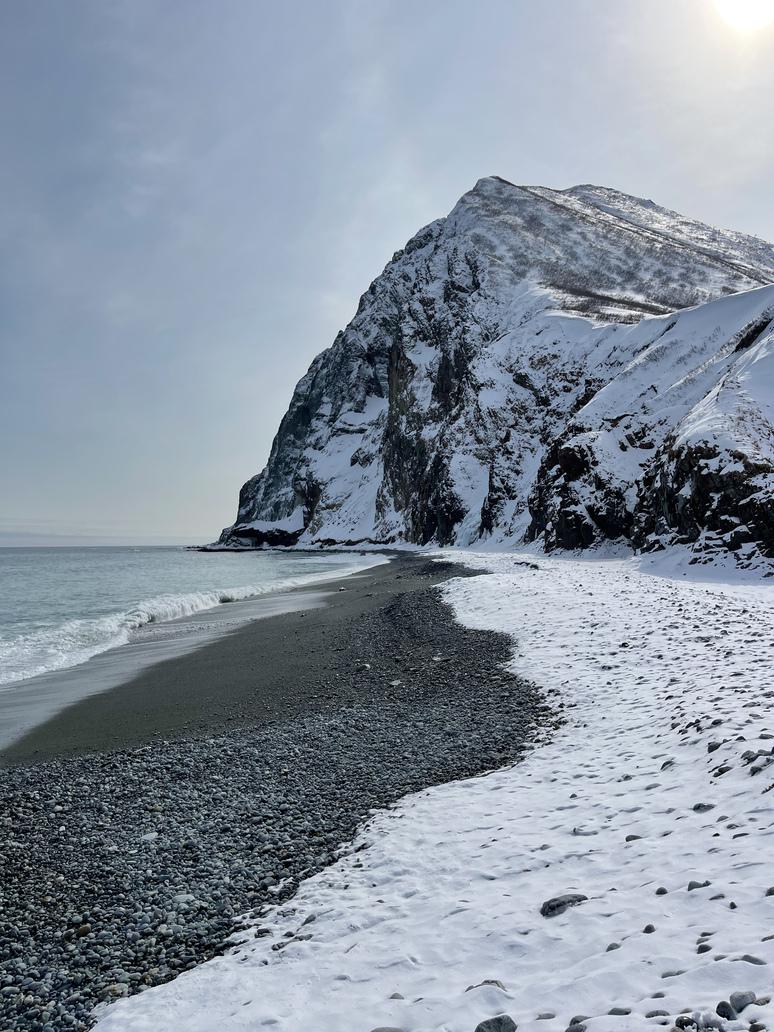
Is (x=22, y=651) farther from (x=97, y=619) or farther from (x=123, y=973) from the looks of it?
(x=123, y=973)

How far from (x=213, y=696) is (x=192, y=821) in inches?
241

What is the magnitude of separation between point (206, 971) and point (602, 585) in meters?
19.7

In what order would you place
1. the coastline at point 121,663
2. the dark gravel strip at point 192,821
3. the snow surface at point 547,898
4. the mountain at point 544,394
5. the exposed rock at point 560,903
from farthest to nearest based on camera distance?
the mountain at point 544,394 < the coastline at point 121,663 < the dark gravel strip at point 192,821 < the exposed rock at point 560,903 < the snow surface at point 547,898

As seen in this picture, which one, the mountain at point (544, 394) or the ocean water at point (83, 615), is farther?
the mountain at point (544, 394)

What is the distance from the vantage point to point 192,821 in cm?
Result: 712

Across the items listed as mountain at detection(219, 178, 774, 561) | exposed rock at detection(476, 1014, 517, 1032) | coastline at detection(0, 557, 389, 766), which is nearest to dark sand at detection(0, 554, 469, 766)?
coastline at detection(0, 557, 389, 766)

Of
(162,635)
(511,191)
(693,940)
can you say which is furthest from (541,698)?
(511,191)

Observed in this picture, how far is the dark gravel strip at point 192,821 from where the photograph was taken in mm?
4965

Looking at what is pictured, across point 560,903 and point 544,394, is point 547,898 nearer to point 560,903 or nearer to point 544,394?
point 560,903

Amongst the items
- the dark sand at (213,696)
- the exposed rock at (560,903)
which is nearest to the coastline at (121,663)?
the dark sand at (213,696)

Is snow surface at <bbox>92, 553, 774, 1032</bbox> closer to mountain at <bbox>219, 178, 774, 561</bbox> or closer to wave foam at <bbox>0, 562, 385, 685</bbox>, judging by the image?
wave foam at <bbox>0, 562, 385, 685</bbox>

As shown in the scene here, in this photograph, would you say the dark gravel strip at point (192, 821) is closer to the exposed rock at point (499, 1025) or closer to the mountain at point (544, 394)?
the exposed rock at point (499, 1025)

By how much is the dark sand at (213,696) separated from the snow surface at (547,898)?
17.7 feet

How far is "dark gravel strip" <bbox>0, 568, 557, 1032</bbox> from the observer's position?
496 centimetres
